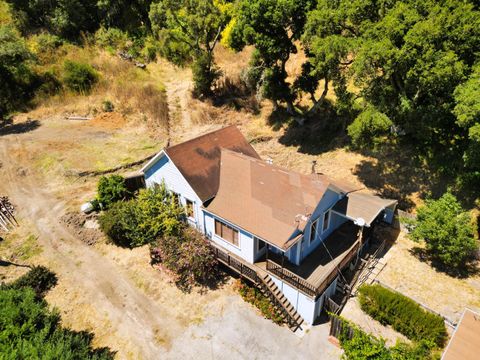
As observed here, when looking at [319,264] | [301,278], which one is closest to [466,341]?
[301,278]

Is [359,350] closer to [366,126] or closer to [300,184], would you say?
[300,184]

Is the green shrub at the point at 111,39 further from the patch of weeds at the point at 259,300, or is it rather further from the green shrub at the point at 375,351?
the green shrub at the point at 375,351

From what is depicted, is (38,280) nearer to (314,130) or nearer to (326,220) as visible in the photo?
(326,220)

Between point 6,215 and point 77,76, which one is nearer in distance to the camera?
point 6,215

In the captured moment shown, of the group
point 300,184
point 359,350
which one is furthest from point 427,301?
point 300,184

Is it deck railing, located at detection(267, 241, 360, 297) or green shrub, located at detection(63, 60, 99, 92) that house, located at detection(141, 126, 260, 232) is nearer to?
deck railing, located at detection(267, 241, 360, 297)

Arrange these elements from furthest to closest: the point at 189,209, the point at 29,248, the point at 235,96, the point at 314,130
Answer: the point at 235,96 < the point at 314,130 < the point at 29,248 < the point at 189,209
